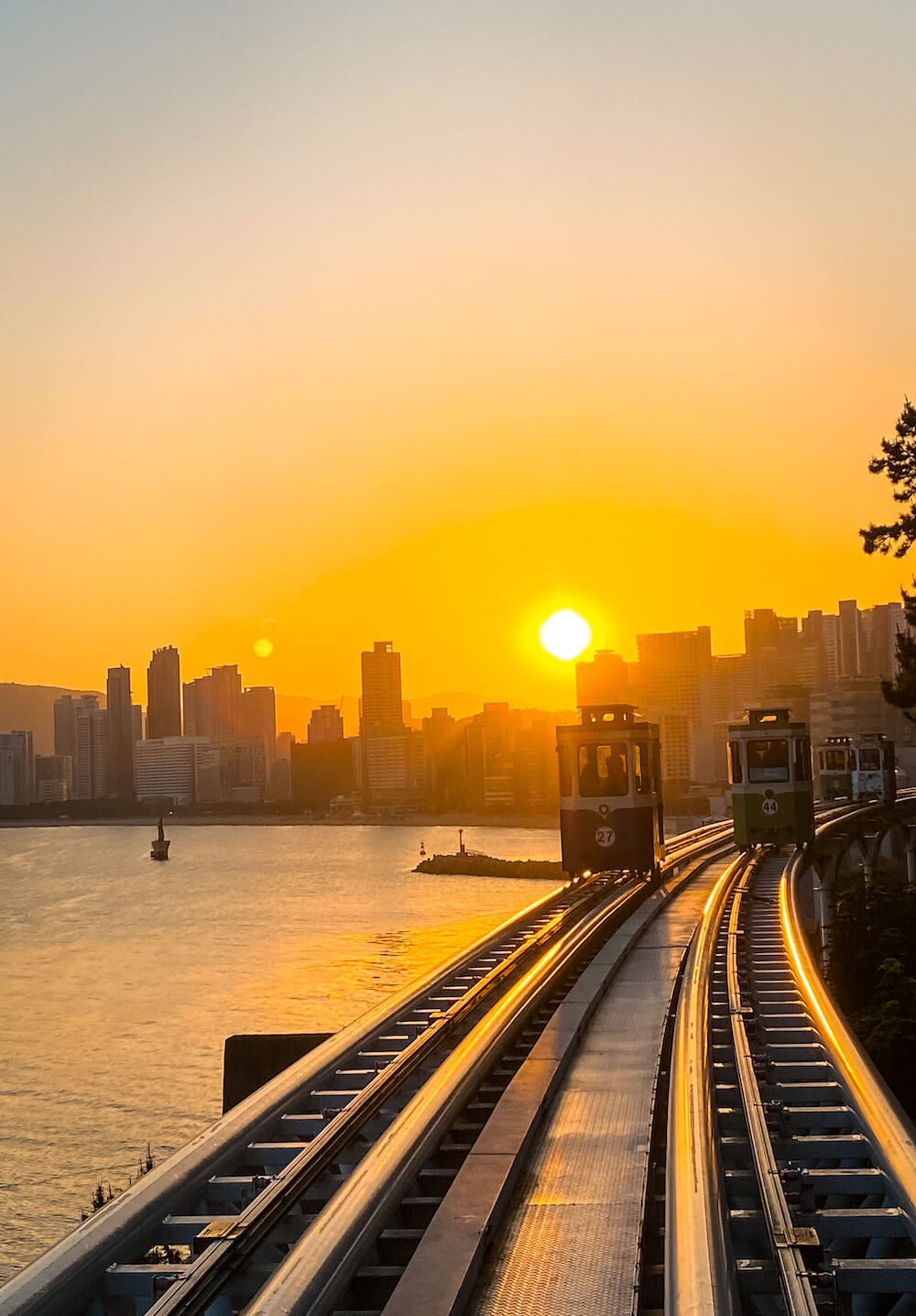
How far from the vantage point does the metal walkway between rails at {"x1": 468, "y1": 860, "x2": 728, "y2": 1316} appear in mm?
5527

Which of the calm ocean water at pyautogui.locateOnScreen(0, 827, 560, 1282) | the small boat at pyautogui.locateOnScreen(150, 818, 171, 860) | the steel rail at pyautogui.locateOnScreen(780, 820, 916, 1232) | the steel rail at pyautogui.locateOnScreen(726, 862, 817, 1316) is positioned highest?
the steel rail at pyautogui.locateOnScreen(726, 862, 817, 1316)

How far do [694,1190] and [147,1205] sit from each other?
99.3 inches

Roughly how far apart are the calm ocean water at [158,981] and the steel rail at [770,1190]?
46.4ft

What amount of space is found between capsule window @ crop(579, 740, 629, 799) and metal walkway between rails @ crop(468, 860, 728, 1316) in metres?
11.0

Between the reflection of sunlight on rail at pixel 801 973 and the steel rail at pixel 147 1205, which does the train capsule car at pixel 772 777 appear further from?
the steel rail at pixel 147 1205

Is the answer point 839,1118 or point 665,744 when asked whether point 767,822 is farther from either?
point 665,744

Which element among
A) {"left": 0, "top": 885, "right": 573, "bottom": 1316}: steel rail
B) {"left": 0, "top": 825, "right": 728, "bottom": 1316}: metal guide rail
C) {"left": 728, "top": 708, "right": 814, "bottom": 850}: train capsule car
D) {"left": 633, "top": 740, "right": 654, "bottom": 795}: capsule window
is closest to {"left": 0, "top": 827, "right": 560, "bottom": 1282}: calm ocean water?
{"left": 633, "top": 740, "right": 654, "bottom": 795}: capsule window

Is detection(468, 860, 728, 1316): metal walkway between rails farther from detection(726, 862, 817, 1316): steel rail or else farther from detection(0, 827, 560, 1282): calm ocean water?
detection(0, 827, 560, 1282): calm ocean water

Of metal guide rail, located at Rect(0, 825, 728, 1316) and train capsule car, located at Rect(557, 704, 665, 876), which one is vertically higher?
train capsule car, located at Rect(557, 704, 665, 876)

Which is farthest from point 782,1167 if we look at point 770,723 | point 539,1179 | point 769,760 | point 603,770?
point 769,760

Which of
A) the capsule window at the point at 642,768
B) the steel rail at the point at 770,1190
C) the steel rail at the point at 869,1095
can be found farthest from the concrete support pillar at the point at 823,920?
the steel rail at the point at 770,1190

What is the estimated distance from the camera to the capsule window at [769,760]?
2836cm

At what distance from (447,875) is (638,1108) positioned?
90.2 metres

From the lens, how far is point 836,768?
55.5 meters
